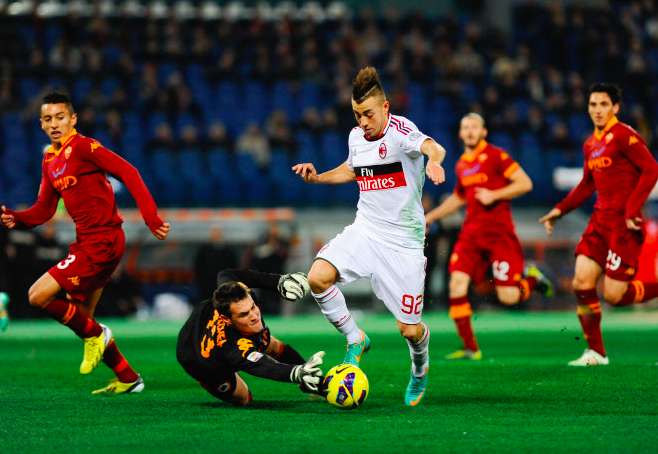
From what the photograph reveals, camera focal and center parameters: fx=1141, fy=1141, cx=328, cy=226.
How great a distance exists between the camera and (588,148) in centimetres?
1093

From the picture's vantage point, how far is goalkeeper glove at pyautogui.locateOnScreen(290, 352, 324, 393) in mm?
7406

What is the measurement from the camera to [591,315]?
11047mm

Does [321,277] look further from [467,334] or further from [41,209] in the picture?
[467,334]

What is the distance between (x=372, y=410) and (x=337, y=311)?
0.88 meters

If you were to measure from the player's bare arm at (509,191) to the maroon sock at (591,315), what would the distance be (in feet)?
4.92

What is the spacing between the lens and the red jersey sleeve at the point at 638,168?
33.9 feet

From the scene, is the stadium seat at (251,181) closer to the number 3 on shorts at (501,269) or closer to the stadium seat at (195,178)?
the stadium seat at (195,178)

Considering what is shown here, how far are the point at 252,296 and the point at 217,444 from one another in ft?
6.06

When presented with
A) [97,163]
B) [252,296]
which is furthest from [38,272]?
[252,296]

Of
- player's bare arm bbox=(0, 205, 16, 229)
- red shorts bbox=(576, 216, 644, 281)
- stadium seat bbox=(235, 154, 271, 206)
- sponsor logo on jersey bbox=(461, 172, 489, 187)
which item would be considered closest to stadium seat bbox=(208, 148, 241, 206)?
stadium seat bbox=(235, 154, 271, 206)

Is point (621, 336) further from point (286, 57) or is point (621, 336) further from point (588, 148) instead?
point (286, 57)

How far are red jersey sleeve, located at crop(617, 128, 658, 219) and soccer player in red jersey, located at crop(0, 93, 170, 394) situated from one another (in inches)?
171

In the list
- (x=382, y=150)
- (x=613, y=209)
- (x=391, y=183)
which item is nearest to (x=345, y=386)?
(x=391, y=183)

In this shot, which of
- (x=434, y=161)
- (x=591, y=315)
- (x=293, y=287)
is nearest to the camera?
(x=434, y=161)
